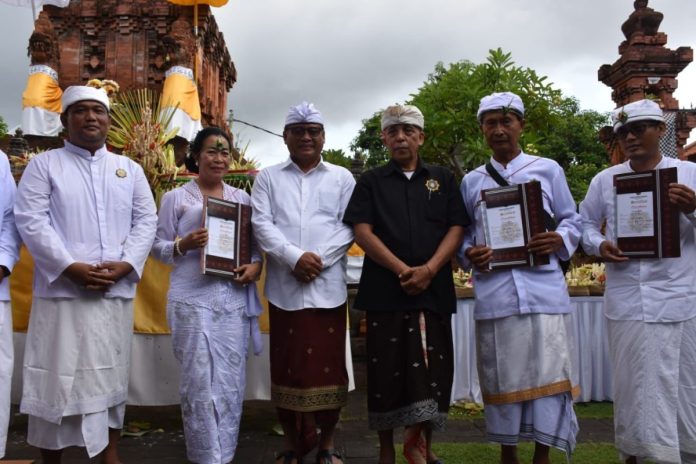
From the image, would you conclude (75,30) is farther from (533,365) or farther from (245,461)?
(533,365)

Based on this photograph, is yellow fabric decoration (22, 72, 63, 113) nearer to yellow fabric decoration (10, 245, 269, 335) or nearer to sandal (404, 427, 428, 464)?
yellow fabric decoration (10, 245, 269, 335)

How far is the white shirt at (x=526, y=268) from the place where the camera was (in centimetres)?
317

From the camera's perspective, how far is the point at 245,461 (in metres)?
3.66

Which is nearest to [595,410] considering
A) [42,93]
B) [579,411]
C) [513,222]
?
[579,411]

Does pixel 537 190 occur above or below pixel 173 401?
above

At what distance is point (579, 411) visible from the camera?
503 cm

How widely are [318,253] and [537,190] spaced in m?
1.21

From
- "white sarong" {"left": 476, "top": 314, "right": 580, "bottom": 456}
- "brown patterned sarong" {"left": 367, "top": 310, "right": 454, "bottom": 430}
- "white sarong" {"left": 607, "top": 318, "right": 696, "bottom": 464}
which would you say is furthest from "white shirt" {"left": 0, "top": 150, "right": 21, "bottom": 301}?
"white sarong" {"left": 607, "top": 318, "right": 696, "bottom": 464}

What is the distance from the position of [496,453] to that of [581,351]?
1957 mm

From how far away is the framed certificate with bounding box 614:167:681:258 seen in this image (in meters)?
3.18

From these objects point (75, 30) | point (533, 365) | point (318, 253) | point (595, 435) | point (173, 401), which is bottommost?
point (595, 435)

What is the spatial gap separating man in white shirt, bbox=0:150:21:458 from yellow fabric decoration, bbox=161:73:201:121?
19.2 ft

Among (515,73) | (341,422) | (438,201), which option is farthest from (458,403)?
(515,73)

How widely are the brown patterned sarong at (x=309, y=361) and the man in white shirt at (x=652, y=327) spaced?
60.3 inches
